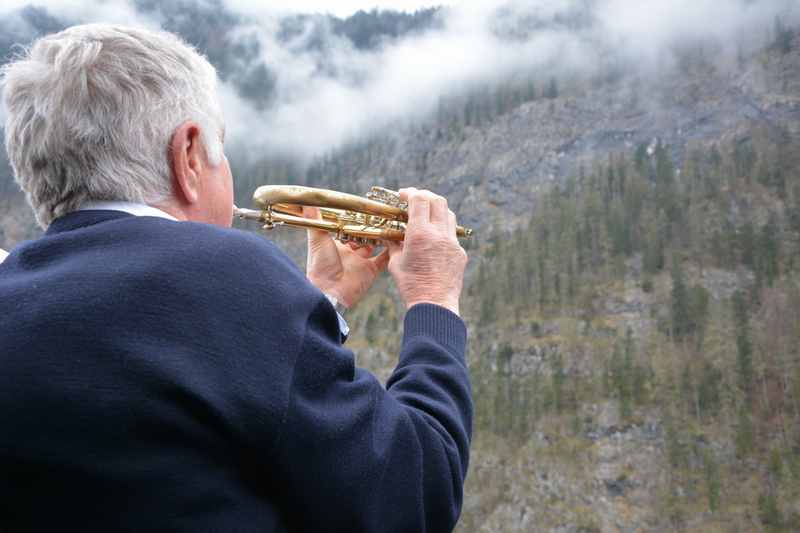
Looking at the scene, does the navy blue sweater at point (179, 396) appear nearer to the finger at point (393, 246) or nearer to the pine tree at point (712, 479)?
the finger at point (393, 246)

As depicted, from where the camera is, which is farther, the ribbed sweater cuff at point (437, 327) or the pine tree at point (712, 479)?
the pine tree at point (712, 479)

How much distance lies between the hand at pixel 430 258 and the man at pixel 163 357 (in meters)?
0.38

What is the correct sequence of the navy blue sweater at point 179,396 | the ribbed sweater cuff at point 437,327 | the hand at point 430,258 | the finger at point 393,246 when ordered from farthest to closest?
1. the finger at point 393,246
2. the hand at point 430,258
3. the ribbed sweater cuff at point 437,327
4. the navy blue sweater at point 179,396

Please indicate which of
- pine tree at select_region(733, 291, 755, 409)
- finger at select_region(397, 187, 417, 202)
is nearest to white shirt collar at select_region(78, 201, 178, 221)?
finger at select_region(397, 187, 417, 202)

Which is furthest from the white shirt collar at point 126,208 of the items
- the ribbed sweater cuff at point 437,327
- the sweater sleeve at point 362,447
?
the ribbed sweater cuff at point 437,327

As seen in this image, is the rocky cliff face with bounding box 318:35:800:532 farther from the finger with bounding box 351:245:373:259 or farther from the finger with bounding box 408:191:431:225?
the finger with bounding box 408:191:431:225

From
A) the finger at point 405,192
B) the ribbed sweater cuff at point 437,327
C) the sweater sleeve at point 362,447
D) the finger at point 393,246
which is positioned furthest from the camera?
the finger at point 393,246

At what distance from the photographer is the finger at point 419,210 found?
2.21 m

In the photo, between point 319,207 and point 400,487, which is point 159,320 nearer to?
point 400,487

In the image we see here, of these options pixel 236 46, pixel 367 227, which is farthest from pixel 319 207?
pixel 236 46

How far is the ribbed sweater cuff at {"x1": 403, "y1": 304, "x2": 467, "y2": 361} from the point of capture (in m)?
1.80

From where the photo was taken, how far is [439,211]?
225cm

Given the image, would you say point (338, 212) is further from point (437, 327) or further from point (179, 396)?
point (179, 396)

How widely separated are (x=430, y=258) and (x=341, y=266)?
101cm
